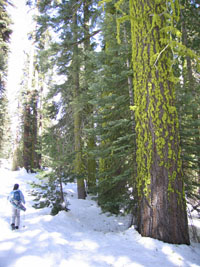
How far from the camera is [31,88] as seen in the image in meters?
18.7

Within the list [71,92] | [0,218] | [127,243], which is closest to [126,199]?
[127,243]

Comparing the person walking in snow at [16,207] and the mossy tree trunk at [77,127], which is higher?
the mossy tree trunk at [77,127]

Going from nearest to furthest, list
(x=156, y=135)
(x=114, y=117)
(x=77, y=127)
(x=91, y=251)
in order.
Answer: (x=91, y=251)
(x=156, y=135)
(x=114, y=117)
(x=77, y=127)

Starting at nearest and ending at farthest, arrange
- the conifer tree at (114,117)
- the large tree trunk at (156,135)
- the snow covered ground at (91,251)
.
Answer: the snow covered ground at (91,251)
the large tree trunk at (156,135)
the conifer tree at (114,117)

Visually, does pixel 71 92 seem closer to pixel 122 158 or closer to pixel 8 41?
pixel 122 158

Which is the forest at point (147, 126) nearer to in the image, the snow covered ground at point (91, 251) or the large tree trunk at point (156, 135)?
the large tree trunk at point (156, 135)

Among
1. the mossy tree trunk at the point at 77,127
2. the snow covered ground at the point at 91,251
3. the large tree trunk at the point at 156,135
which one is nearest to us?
the snow covered ground at the point at 91,251

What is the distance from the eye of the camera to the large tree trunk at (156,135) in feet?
14.3

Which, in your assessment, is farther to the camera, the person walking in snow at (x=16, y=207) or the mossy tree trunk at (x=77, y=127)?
the mossy tree trunk at (x=77, y=127)

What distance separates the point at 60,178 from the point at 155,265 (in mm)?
4860

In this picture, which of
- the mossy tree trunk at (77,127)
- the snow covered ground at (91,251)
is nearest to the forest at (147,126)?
the snow covered ground at (91,251)

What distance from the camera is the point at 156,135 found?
4629mm

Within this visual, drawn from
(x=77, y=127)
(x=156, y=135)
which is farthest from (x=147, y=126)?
(x=77, y=127)

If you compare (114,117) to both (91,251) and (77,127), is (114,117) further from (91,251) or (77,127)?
(77,127)
